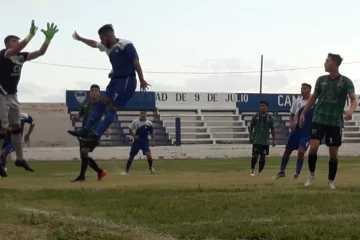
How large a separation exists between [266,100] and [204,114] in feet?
15.0

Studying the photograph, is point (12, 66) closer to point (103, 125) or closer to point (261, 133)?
point (103, 125)

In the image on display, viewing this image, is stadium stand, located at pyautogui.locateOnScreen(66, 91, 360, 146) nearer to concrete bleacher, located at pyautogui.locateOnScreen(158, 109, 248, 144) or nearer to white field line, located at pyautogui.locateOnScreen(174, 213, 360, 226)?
concrete bleacher, located at pyautogui.locateOnScreen(158, 109, 248, 144)

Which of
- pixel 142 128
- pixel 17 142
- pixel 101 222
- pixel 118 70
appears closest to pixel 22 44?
pixel 118 70

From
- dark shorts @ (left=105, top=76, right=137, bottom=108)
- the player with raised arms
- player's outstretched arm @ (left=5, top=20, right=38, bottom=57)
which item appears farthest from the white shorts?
dark shorts @ (left=105, top=76, right=137, bottom=108)

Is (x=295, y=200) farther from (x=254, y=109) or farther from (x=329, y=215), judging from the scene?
(x=254, y=109)

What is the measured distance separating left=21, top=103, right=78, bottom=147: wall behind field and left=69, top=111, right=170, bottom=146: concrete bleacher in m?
1.15

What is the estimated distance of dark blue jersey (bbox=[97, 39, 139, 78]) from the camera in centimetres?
872

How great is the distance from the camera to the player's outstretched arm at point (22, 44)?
856cm

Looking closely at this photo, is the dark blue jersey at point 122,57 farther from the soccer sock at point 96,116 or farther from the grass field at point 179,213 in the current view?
the grass field at point 179,213

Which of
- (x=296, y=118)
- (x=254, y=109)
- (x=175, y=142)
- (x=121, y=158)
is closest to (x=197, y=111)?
(x=254, y=109)

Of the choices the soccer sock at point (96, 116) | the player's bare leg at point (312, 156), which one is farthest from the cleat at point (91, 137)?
the player's bare leg at point (312, 156)

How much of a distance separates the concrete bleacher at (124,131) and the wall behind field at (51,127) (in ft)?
3.76

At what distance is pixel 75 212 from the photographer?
6.38 meters

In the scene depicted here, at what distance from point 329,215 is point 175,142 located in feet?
93.8
